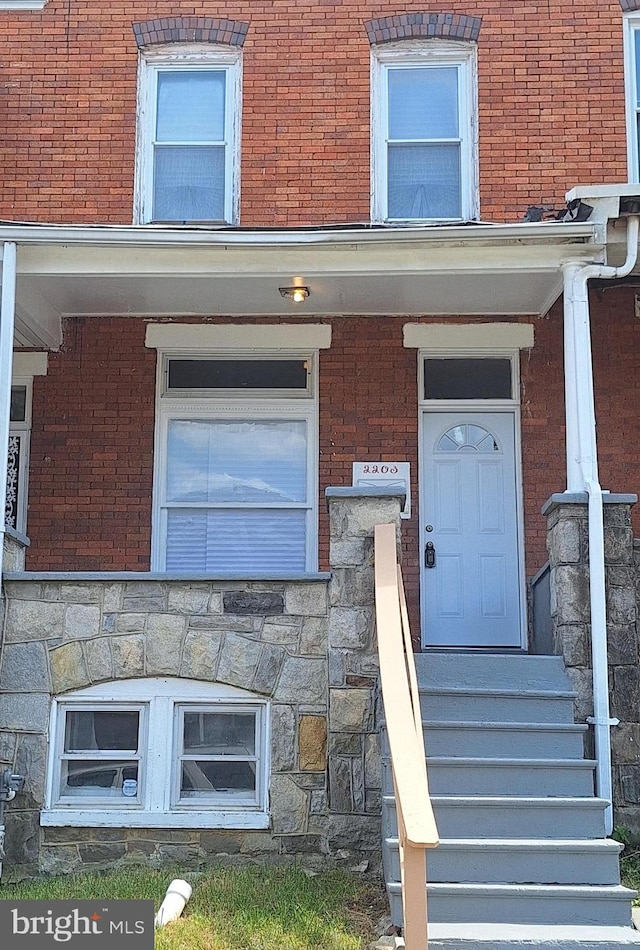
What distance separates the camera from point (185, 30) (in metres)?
10.3

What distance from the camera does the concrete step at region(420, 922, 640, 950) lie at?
543 centimetres

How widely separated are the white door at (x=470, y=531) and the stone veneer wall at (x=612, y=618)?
1.65 metres

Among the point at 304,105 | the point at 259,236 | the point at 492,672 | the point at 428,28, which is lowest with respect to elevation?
the point at 492,672

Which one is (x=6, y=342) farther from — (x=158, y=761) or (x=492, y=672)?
(x=492, y=672)

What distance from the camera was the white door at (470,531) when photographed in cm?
923

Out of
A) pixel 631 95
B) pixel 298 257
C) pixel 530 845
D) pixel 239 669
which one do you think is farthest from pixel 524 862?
pixel 631 95

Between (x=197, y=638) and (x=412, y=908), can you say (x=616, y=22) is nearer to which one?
(x=197, y=638)

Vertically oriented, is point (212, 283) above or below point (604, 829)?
above

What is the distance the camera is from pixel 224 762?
292 inches

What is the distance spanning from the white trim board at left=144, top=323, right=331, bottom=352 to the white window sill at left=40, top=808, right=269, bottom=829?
13.1ft

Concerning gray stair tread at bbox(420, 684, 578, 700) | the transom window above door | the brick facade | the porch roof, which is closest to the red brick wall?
the brick facade

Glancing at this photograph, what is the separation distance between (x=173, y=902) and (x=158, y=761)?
142 cm

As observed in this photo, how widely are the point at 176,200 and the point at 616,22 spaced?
420cm

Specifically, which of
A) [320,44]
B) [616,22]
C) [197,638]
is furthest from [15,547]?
[616,22]
